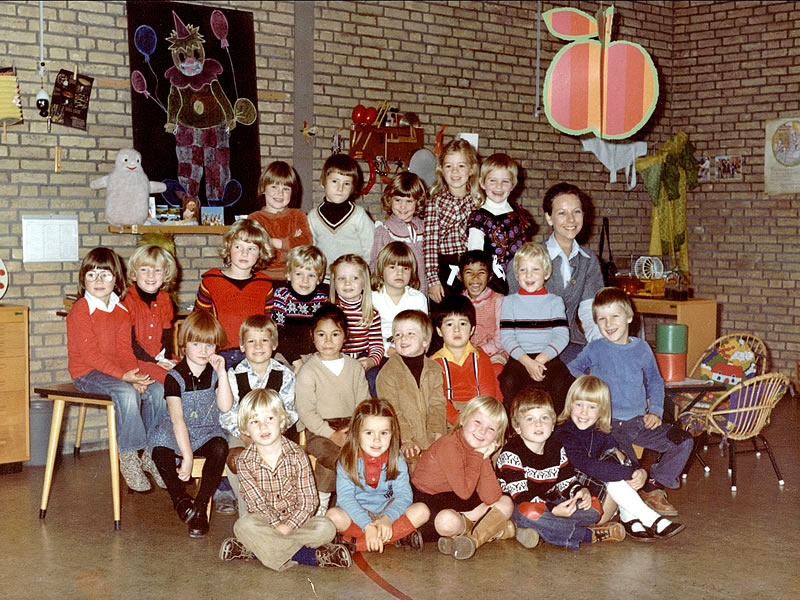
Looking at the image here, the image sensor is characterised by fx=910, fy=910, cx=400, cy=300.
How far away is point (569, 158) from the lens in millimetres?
8125

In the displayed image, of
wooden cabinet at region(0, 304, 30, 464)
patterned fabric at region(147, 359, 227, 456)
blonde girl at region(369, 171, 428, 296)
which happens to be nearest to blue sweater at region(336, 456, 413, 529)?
patterned fabric at region(147, 359, 227, 456)

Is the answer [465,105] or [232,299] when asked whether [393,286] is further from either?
[465,105]

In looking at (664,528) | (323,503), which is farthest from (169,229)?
(664,528)

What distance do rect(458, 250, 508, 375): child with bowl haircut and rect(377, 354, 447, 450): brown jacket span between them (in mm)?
624

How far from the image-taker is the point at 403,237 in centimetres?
536

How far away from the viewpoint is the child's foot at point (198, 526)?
4.15 metres

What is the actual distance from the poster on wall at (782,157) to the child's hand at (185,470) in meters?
6.00

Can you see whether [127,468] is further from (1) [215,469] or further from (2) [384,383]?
(2) [384,383]

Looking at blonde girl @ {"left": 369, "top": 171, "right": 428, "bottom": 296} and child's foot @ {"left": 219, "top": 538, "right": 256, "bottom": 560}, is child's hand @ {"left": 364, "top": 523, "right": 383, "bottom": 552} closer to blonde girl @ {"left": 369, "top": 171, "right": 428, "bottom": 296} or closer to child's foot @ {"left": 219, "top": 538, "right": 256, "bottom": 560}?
child's foot @ {"left": 219, "top": 538, "right": 256, "bottom": 560}

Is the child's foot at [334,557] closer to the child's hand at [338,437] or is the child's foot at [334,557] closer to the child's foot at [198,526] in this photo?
the child's hand at [338,437]

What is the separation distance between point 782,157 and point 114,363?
237 inches

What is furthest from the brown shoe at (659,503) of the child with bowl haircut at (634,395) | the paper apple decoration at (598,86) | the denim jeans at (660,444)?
the paper apple decoration at (598,86)

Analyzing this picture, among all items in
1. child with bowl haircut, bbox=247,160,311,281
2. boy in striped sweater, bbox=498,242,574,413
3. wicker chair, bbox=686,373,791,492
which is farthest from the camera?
child with bowl haircut, bbox=247,160,311,281

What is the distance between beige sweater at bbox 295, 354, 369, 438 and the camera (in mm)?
4258
